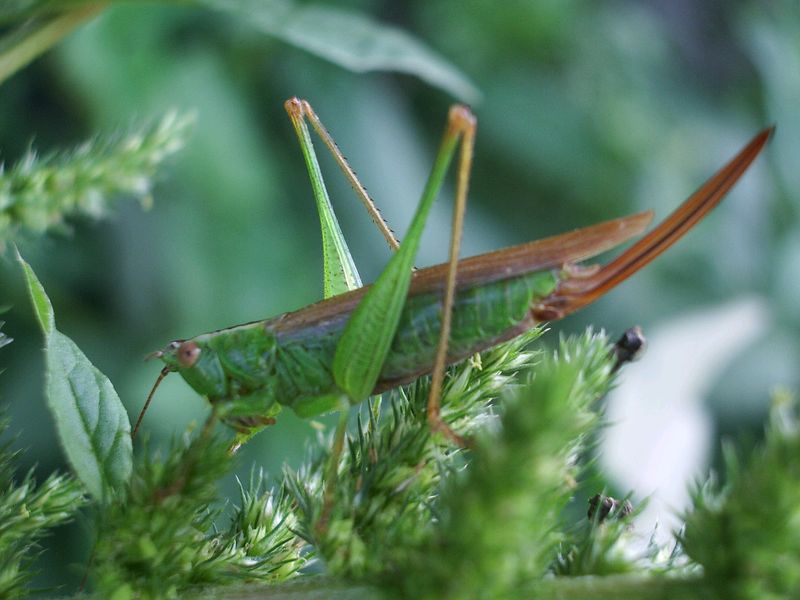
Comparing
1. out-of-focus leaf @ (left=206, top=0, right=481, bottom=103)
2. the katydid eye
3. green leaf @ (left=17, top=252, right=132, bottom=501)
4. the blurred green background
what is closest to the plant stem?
out-of-focus leaf @ (left=206, top=0, right=481, bottom=103)

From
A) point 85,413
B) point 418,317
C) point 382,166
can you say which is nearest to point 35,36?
point 85,413

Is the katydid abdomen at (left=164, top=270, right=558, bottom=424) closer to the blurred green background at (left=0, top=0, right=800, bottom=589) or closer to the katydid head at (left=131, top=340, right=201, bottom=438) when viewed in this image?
the katydid head at (left=131, top=340, right=201, bottom=438)

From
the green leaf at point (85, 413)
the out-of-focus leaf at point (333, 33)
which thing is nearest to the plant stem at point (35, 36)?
the out-of-focus leaf at point (333, 33)

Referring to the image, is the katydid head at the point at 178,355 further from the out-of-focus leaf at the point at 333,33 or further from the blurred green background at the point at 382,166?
the blurred green background at the point at 382,166

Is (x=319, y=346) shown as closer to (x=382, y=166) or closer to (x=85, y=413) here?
(x=85, y=413)

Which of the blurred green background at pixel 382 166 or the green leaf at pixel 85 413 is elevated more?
the blurred green background at pixel 382 166

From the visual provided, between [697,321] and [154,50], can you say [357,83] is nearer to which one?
[154,50]

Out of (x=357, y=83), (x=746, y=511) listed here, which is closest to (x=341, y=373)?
(x=746, y=511)
